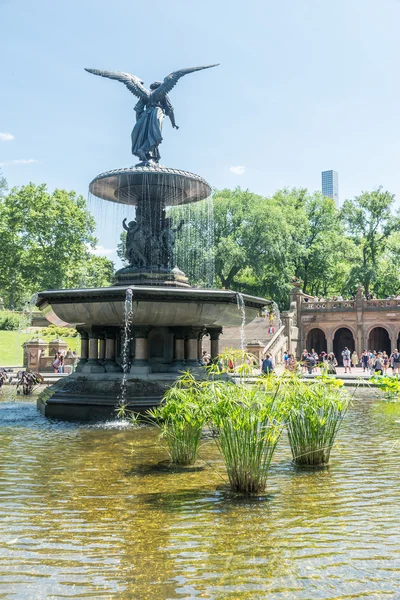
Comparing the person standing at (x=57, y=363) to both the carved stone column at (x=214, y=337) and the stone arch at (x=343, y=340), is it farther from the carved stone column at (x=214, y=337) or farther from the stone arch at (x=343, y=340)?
the stone arch at (x=343, y=340)

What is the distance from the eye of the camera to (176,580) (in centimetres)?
363

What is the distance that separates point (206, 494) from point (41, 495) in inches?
61.7

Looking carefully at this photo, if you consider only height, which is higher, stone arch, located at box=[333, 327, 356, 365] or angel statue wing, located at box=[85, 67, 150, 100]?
angel statue wing, located at box=[85, 67, 150, 100]

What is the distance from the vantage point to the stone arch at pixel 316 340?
4831cm

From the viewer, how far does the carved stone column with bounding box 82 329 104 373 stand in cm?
1324

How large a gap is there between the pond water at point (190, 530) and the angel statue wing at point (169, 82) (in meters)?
11.3

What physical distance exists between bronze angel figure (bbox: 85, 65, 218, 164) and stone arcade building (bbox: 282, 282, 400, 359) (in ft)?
91.4

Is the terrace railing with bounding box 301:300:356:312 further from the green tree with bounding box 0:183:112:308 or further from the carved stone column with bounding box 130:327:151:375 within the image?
the carved stone column with bounding box 130:327:151:375

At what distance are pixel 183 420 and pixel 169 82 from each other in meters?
11.9

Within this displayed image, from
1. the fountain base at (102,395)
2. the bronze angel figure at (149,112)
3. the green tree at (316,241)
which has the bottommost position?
the fountain base at (102,395)

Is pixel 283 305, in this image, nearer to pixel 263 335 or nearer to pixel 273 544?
pixel 263 335

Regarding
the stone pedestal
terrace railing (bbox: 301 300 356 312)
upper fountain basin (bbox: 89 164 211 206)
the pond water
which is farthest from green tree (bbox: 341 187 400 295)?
the pond water

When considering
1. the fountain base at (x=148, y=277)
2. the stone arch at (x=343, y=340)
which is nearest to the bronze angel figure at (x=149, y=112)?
the fountain base at (x=148, y=277)

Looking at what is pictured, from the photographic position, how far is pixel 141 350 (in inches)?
506
